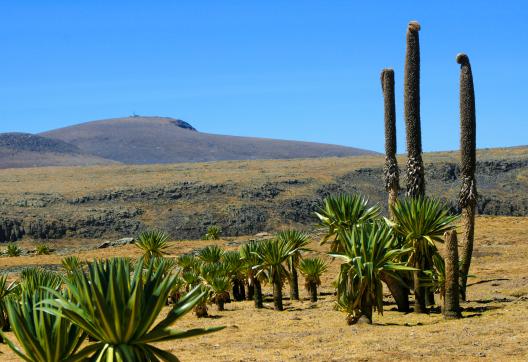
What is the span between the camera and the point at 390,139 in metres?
23.4

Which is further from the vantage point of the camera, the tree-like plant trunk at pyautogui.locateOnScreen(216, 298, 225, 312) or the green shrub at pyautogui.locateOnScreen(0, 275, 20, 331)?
the tree-like plant trunk at pyautogui.locateOnScreen(216, 298, 225, 312)

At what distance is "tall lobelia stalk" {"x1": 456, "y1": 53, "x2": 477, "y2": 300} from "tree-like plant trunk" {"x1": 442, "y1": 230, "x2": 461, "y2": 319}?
2862mm

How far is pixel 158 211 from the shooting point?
64500mm

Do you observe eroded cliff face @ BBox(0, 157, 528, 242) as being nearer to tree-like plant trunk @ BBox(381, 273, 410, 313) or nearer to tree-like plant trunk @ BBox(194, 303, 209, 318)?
tree-like plant trunk @ BBox(194, 303, 209, 318)

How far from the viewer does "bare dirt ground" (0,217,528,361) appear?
43.5 feet

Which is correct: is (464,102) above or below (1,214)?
above

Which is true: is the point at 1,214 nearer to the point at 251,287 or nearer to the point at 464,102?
the point at 251,287

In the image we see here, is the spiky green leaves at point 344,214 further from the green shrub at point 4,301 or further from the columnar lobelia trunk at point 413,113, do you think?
the green shrub at point 4,301

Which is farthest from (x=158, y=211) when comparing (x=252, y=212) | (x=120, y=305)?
(x=120, y=305)

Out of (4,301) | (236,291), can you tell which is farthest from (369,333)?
(236,291)

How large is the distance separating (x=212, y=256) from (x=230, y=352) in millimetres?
12272

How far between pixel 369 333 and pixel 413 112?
829cm

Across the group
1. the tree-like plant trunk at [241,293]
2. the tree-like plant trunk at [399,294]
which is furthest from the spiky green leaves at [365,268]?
the tree-like plant trunk at [241,293]

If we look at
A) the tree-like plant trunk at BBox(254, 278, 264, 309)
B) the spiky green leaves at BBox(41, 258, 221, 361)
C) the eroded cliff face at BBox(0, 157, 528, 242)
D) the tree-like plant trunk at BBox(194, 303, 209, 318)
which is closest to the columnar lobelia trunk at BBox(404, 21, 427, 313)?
the tree-like plant trunk at BBox(254, 278, 264, 309)
